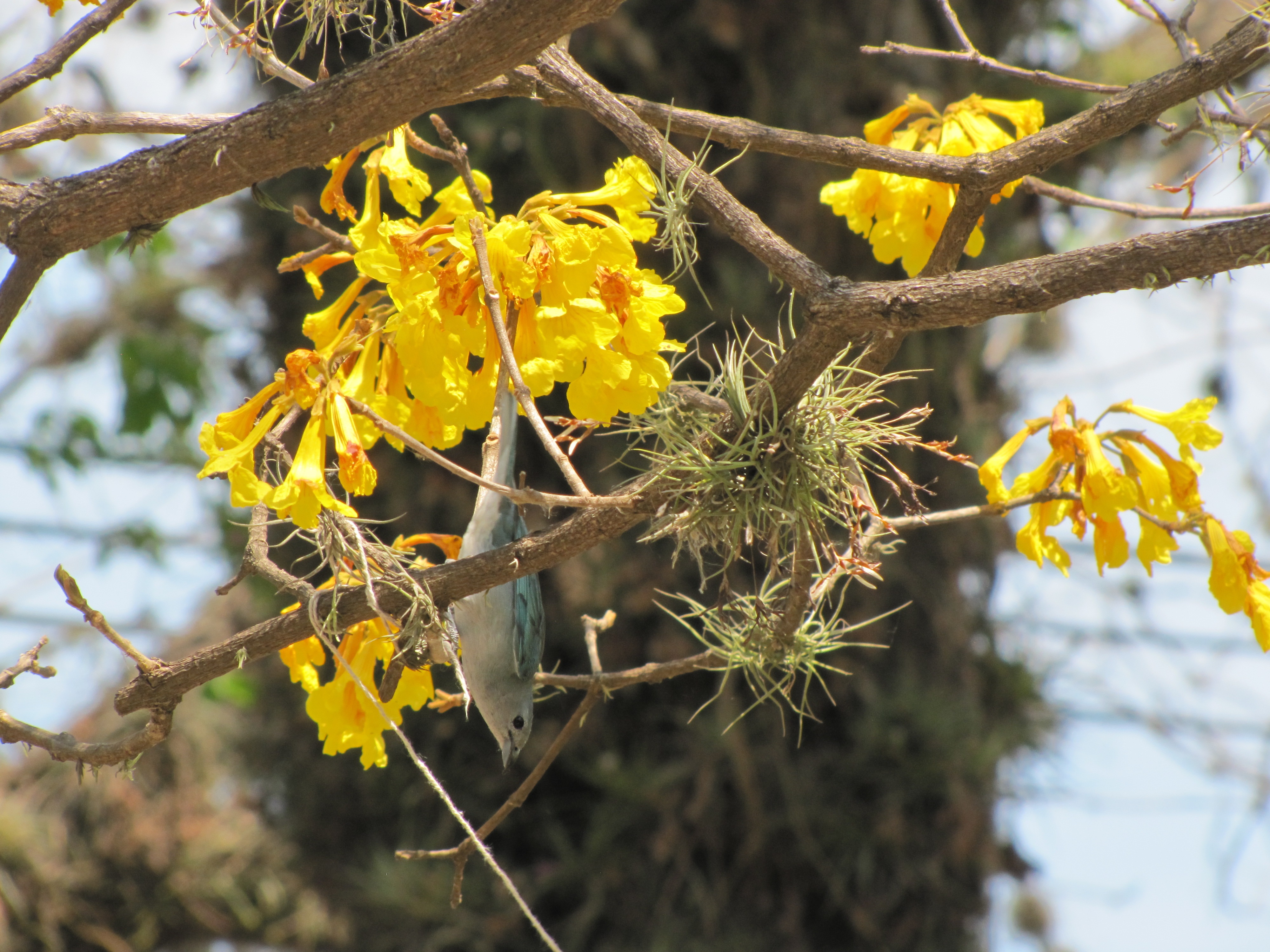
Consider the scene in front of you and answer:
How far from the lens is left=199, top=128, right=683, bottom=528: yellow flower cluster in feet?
2.86

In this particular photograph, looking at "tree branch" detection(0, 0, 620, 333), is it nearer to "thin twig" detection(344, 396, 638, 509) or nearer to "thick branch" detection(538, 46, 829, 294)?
"thick branch" detection(538, 46, 829, 294)

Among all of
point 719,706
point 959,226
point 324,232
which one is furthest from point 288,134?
point 719,706

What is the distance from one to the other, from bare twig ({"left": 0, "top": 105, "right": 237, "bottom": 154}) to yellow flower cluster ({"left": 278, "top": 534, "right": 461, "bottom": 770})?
0.47 meters

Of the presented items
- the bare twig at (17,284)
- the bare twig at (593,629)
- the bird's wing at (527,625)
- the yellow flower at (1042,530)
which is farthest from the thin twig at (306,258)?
the yellow flower at (1042,530)

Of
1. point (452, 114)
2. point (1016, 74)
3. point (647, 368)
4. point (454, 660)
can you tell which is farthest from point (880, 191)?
point (452, 114)

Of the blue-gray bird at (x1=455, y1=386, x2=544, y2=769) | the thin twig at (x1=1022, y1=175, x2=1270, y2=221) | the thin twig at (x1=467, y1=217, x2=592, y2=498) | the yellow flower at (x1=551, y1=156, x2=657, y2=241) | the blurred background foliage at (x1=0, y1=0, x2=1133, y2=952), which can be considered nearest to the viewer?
the thin twig at (x1=467, y1=217, x2=592, y2=498)

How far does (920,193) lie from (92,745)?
1079 millimetres

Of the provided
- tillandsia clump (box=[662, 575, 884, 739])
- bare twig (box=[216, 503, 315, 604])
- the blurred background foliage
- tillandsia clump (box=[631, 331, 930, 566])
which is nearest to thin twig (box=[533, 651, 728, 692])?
tillandsia clump (box=[662, 575, 884, 739])

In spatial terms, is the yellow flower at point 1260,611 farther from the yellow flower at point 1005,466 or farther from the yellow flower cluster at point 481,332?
the yellow flower cluster at point 481,332

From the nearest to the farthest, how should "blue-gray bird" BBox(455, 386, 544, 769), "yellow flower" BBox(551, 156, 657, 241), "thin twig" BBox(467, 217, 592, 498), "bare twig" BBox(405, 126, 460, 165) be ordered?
"thin twig" BBox(467, 217, 592, 498)
"yellow flower" BBox(551, 156, 657, 241)
"bare twig" BBox(405, 126, 460, 165)
"blue-gray bird" BBox(455, 386, 544, 769)

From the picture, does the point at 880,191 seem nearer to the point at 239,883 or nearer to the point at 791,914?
the point at 791,914

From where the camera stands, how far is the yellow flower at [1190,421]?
3.86 feet

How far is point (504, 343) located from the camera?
2.65 feet

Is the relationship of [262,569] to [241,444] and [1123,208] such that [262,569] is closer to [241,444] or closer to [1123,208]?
[241,444]
